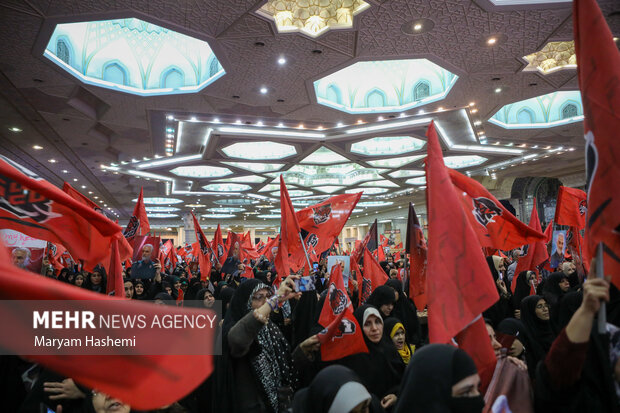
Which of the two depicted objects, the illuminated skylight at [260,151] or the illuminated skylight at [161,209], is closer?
the illuminated skylight at [260,151]

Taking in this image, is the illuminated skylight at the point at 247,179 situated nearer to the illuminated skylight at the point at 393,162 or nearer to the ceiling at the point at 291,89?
the ceiling at the point at 291,89

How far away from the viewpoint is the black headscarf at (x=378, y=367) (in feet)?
9.39

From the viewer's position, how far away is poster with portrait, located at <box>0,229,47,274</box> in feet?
14.9

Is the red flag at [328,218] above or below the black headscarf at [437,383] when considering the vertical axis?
above

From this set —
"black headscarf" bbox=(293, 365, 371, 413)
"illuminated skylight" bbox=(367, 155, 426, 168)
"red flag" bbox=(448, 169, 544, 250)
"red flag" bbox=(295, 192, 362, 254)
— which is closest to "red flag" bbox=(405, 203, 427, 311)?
"red flag" bbox=(448, 169, 544, 250)

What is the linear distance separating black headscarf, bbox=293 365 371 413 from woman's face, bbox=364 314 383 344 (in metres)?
1.23

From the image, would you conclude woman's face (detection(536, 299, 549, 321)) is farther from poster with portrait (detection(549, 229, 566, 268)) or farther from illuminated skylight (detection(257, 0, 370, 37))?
Answer: illuminated skylight (detection(257, 0, 370, 37))

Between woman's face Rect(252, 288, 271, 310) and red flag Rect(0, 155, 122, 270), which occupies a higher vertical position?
red flag Rect(0, 155, 122, 270)

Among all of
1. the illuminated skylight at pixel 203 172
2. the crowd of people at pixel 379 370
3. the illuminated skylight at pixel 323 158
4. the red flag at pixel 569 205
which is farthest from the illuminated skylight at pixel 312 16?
the illuminated skylight at pixel 203 172

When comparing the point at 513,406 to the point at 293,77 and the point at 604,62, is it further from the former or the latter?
the point at 293,77

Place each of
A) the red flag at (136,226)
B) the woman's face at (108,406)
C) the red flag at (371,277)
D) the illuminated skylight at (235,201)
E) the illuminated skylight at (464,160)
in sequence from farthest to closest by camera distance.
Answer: the illuminated skylight at (235,201) → the illuminated skylight at (464,160) → the red flag at (136,226) → the red flag at (371,277) → the woman's face at (108,406)

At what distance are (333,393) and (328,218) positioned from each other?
4.10 meters

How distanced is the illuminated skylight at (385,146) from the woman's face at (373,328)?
36.5 ft

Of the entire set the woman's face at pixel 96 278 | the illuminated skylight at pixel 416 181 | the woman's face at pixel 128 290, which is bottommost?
the woman's face at pixel 128 290
